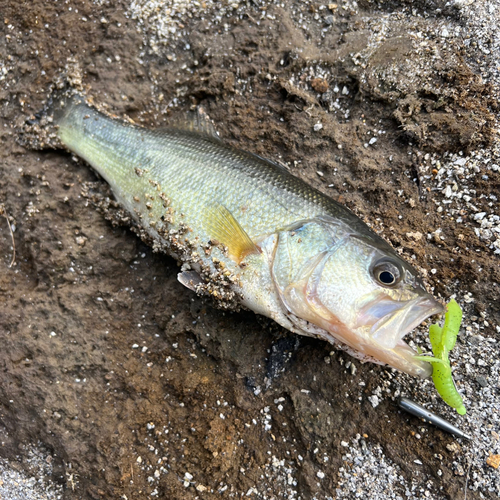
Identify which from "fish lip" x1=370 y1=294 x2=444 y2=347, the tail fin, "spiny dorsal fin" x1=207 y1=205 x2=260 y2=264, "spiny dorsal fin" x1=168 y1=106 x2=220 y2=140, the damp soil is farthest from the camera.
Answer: the tail fin

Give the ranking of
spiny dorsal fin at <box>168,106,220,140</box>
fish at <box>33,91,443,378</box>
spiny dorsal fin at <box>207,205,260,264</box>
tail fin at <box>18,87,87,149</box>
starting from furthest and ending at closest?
tail fin at <box>18,87,87,149</box> → spiny dorsal fin at <box>168,106,220,140</box> → spiny dorsal fin at <box>207,205,260,264</box> → fish at <box>33,91,443,378</box>

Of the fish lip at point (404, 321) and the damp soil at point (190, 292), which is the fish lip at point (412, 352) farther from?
the damp soil at point (190, 292)

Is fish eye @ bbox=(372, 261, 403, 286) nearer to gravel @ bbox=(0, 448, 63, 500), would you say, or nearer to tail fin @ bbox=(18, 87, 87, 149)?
gravel @ bbox=(0, 448, 63, 500)

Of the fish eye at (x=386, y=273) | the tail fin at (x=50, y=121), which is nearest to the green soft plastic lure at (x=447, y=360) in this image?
the fish eye at (x=386, y=273)

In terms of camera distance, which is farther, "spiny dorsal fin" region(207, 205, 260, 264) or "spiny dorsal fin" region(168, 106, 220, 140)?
"spiny dorsal fin" region(168, 106, 220, 140)

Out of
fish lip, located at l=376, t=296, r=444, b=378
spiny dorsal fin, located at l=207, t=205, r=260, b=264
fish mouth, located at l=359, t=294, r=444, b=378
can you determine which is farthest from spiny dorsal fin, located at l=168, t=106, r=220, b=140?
fish lip, located at l=376, t=296, r=444, b=378

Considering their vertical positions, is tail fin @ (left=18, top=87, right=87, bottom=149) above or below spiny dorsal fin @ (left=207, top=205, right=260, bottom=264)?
below

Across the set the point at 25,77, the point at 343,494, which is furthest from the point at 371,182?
the point at 25,77
